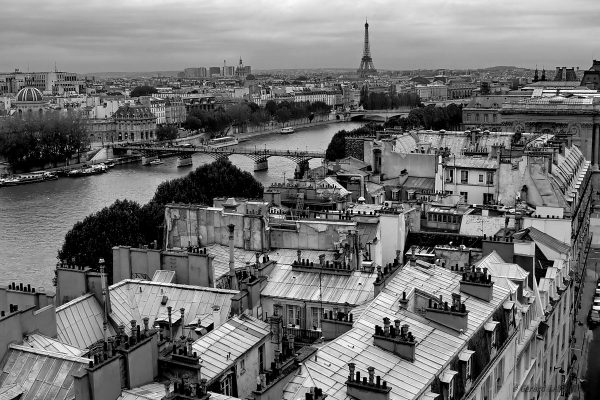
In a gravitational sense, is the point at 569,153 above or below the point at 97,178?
above

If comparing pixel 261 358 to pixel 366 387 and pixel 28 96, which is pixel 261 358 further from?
pixel 28 96

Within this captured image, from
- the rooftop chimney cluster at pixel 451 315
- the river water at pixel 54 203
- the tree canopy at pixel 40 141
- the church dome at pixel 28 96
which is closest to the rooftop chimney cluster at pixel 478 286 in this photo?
the rooftop chimney cluster at pixel 451 315

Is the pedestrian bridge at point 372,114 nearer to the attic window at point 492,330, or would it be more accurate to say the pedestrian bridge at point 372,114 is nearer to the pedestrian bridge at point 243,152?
the pedestrian bridge at point 243,152

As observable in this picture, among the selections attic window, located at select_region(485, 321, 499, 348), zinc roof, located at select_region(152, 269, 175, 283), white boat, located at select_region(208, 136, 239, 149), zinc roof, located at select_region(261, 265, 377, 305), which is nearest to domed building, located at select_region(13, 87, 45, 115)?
white boat, located at select_region(208, 136, 239, 149)

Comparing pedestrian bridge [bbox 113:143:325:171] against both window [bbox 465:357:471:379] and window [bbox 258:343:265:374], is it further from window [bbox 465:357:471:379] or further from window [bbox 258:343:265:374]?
window [bbox 465:357:471:379]

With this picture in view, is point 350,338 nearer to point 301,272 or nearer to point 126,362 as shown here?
point 126,362

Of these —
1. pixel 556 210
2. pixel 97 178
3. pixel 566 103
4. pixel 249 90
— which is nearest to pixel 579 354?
pixel 556 210

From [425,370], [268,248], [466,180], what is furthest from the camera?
[466,180]
